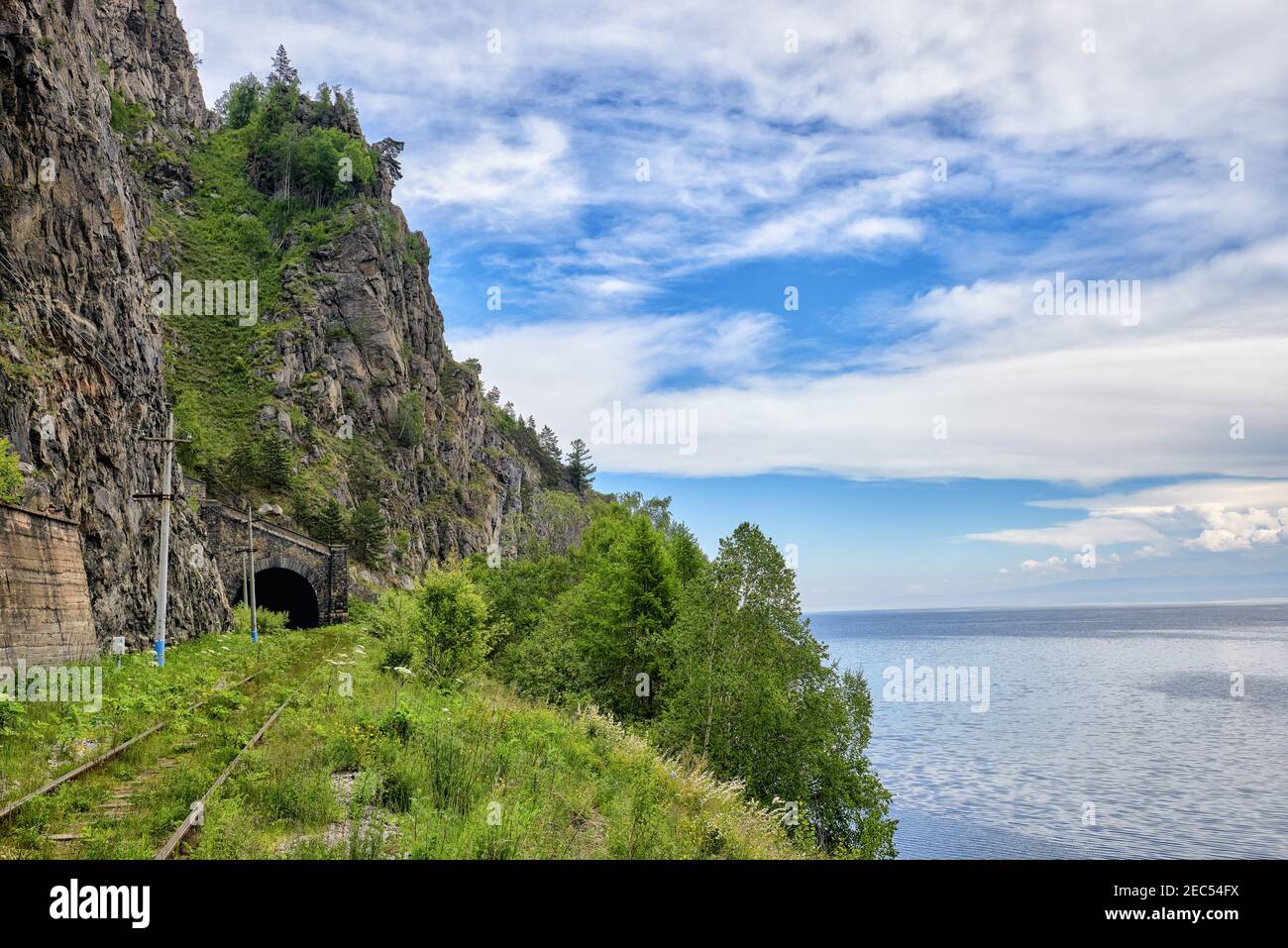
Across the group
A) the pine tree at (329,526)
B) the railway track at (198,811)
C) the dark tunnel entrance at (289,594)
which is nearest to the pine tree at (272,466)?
the pine tree at (329,526)

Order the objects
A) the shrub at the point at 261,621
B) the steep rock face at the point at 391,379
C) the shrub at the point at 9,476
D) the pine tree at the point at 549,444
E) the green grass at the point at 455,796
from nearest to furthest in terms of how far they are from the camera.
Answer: the green grass at the point at 455,796 → the shrub at the point at 9,476 → the shrub at the point at 261,621 → the steep rock face at the point at 391,379 → the pine tree at the point at 549,444

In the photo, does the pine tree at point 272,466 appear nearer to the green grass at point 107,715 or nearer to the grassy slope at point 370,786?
the green grass at point 107,715

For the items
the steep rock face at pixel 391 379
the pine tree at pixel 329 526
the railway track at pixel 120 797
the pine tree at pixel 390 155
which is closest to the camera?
the railway track at pixel 120 797

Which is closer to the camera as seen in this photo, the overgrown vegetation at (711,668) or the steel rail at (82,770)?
the steel rail at (82,770)

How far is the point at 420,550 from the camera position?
288 ft

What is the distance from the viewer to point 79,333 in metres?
30.6

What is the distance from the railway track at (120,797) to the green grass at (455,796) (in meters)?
0.60

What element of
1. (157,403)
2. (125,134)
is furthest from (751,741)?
(125,134)

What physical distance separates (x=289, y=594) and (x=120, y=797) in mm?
62769

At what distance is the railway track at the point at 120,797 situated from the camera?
328 inches

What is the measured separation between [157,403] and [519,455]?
113m

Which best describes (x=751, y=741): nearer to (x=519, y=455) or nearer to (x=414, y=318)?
(x=414, y=318)

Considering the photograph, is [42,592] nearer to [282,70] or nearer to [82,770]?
[82,770]

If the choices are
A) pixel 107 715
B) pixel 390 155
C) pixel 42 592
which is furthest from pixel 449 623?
pixel 390 155
